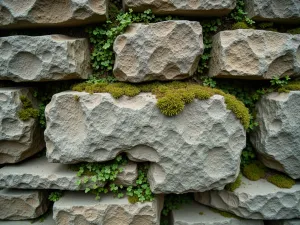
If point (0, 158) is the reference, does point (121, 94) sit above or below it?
above

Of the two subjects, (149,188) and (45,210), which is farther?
(45,210)

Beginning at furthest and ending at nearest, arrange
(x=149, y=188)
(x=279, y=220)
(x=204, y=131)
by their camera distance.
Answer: (x=279, y=220) → (x=149, y=188) → (x=204, y=131)

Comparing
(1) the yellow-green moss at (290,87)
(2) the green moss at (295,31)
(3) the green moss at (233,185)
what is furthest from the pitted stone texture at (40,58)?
(2) the green moss at (295,31)

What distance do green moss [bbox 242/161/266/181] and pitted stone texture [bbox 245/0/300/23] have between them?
2.04 meters

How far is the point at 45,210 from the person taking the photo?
316cm

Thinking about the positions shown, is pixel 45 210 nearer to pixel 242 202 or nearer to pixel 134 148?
pixel 134 148

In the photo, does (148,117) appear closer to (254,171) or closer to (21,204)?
(254,171)

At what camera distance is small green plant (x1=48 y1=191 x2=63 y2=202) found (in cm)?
290

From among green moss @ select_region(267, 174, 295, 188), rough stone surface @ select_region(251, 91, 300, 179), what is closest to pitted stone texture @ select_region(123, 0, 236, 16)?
rough stone surface @ select_region(251, 91, 300, 179)

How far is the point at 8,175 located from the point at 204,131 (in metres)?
2.54

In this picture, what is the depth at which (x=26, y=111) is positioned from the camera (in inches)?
110

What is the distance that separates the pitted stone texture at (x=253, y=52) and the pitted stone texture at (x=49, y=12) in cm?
157

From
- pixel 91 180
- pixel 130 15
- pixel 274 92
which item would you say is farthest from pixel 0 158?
pixel 274 92

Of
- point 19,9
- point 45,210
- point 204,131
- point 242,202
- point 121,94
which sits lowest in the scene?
point 45,210
